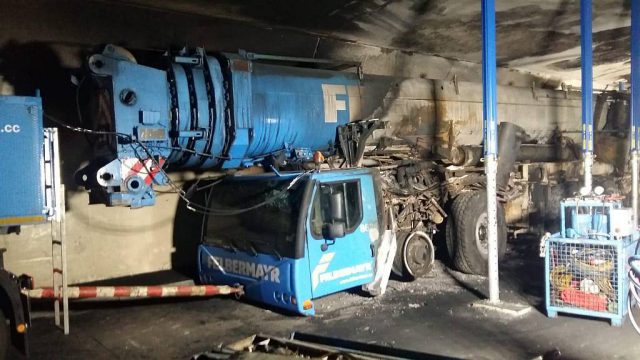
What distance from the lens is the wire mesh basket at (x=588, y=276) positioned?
17.7 feet

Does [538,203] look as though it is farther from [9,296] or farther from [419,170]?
[9,296]

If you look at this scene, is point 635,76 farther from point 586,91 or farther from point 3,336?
point 3,336

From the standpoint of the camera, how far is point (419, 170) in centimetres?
766

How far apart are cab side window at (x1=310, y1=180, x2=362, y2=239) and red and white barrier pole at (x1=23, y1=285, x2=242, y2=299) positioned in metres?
1.30

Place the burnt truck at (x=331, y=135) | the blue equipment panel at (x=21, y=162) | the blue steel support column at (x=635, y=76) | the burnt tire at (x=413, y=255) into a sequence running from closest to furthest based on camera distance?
the blue equipment panel at (x=21, y=162)
the burnt truck at (x=331, y=135)
the burnt tire at (x=413, y=255)
the blue steel support column at (x=635, y=76)

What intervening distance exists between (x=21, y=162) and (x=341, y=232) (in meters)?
3.00

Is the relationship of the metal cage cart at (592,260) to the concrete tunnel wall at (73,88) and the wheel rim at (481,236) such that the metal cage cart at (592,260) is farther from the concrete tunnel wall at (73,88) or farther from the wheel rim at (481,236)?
the concrete tunnel wall at (73,88)

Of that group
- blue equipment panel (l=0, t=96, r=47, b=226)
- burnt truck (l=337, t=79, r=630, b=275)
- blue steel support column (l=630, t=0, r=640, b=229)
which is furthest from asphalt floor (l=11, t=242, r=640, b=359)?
blue steel support column (l=630, t=0, r=640, b=229)

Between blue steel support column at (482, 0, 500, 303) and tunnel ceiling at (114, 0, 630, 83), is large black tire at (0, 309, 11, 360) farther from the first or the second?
blue steel support column at (482, 0, 500, 303)

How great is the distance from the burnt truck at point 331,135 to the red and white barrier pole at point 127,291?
877 millimetres

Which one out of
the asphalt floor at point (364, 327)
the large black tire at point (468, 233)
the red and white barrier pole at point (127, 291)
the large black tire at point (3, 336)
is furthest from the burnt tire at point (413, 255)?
the large black tire at point (3, 336)

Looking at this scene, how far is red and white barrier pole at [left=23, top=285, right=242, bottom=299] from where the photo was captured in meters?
5.05

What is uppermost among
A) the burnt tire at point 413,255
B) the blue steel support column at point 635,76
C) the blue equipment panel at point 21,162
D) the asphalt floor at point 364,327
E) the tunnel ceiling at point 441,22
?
the tunnel ceiling at point 441,22

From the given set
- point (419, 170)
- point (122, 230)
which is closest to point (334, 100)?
point (419, 170)
